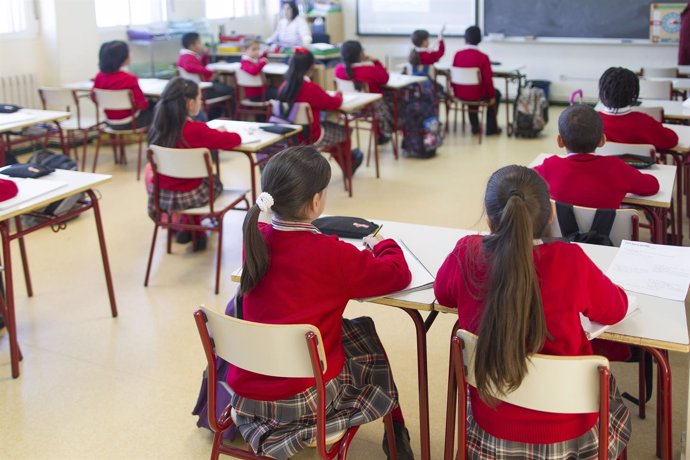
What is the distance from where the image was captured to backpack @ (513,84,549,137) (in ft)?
23.1

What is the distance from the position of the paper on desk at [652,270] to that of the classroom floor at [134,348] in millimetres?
492

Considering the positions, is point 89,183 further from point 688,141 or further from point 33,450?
point 688,141

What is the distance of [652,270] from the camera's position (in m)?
2.20

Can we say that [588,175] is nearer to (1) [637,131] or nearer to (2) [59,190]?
(1) [637,131]

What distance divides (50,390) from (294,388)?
4.56 feet

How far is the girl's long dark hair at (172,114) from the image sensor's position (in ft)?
12.8

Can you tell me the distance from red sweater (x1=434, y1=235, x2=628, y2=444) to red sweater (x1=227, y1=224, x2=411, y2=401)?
270 mm

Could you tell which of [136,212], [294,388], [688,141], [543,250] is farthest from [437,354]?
[136,212]

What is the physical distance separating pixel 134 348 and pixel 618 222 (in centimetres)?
198

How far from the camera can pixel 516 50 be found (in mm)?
8844

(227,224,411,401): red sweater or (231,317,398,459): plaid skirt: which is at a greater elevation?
(227,224,411,401): red sweater

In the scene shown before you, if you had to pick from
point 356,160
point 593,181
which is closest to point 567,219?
point 593,181

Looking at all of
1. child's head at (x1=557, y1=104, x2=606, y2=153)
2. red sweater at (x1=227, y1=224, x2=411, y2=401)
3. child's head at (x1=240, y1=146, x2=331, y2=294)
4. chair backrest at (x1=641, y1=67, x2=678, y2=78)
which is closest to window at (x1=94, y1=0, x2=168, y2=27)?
chair backrest at (x1=641, y1=67, x2=678, y2=78)

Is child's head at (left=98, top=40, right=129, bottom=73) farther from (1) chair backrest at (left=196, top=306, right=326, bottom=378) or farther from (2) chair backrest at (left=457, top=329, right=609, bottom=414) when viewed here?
(2) chair backrest at (left=457, top=329, right=609, bottom=414)
